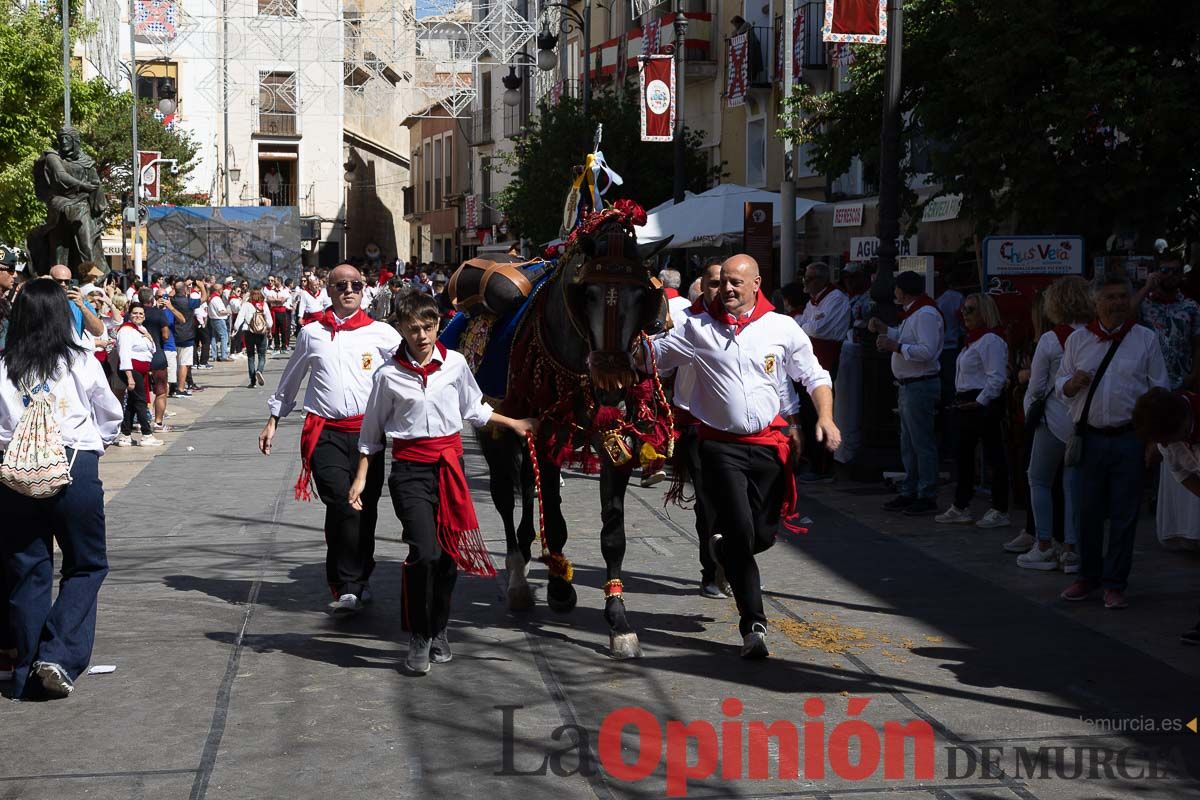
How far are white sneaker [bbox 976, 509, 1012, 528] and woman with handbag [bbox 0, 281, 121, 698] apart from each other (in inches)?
261

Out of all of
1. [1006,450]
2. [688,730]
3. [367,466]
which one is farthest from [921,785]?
[1006,450]

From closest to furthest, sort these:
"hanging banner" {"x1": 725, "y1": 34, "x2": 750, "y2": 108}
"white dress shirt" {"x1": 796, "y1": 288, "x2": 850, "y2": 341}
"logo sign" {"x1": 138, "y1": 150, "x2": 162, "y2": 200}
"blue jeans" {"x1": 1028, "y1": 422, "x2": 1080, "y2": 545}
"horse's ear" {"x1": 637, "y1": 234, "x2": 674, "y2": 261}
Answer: "horse's ear" {"x1": 637, "y1": 234, "x2": 674, "y2": 261}, "blue jeans" {"x1": 1028, "y1": 422, "x2": 1080, "y2": 545}, "white dress shirt" {"x1": 796, "y1": 288, "x2": 850, "y2": 341}, "hanging banner" {"x1": 725, "y1": 34, "x2": 750, "y2": 108}, "logo sign" {"x1": 138, "y1": 150, "x2": 162, "y2": 200}

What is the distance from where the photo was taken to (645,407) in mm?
7844

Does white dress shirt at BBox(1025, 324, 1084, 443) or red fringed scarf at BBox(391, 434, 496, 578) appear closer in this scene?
red fringed scarf at BBox(391, 434, 496, 578)

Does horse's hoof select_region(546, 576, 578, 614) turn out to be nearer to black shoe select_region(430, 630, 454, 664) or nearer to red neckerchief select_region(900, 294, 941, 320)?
black shoe select_region(430, 630, 454, 664)

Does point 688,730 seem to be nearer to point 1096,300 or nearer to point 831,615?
point 831,615

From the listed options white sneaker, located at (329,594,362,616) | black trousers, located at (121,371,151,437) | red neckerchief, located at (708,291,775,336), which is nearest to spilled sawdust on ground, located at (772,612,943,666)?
red neckerchief, located at (708,291,775,336)

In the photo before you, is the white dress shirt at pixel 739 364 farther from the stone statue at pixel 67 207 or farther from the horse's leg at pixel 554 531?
the stone statue at pixel 67 207

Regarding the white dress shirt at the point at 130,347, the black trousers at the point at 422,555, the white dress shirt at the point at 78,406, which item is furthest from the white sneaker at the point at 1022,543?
the white dress shirt at the point at 130,347

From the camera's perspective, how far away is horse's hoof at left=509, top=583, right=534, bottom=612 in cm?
846

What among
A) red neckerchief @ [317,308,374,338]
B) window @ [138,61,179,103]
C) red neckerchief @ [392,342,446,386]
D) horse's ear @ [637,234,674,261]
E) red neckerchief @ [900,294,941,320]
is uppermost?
window @ [138,61,179,103]

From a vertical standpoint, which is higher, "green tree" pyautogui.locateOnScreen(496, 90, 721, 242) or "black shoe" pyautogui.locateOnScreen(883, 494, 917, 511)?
"green tree" pyautogui.locateOnScreen(496, 90, 721, 242)

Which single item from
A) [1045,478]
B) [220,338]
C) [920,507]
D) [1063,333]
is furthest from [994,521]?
[220,338]

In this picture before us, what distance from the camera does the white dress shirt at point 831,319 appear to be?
583 inches
